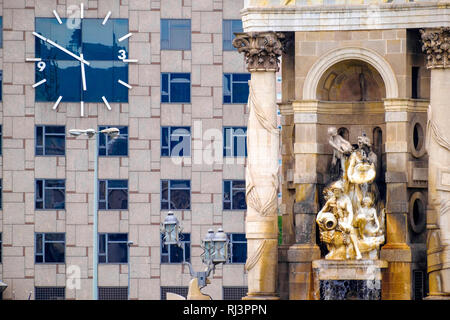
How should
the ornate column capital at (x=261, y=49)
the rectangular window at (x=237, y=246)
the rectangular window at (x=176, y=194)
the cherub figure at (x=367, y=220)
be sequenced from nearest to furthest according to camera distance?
1. the cherub figure at (x=367, y=220)
2. the ornate column capital at (x=261, y=49)
3. the rectangular window at (x=237, y=246)
4. the rectangular window at (x=176, y=194)

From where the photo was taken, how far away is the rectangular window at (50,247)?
9144 centimetres

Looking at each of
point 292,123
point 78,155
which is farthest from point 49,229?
point 292,123

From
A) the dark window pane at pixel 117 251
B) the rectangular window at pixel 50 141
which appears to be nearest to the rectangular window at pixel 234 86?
the rectangular window at pixel 50 141

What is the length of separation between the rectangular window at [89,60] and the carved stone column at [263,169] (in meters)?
29.3

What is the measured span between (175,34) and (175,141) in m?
4.53

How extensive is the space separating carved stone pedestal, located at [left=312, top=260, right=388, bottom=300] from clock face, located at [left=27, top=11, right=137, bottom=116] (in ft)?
102

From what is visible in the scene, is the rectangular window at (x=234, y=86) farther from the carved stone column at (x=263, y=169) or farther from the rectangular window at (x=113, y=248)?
the carved stone column at (x=263, y=169)

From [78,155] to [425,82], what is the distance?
31.1m

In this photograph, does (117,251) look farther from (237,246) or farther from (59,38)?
(59,38)

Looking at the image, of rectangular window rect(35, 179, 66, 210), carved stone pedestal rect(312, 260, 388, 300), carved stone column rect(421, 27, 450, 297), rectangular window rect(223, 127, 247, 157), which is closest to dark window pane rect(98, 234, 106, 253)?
rectangular window rect(35, 179, 66, 210)

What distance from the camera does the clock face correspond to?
9150 centimetres

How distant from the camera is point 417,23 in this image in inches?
2451

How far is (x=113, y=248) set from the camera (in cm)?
9119

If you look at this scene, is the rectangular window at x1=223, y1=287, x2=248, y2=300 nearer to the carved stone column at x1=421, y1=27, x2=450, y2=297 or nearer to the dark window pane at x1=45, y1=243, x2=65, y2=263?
the dark window pane at x1=45, y1=243, x2=65, y2=263
